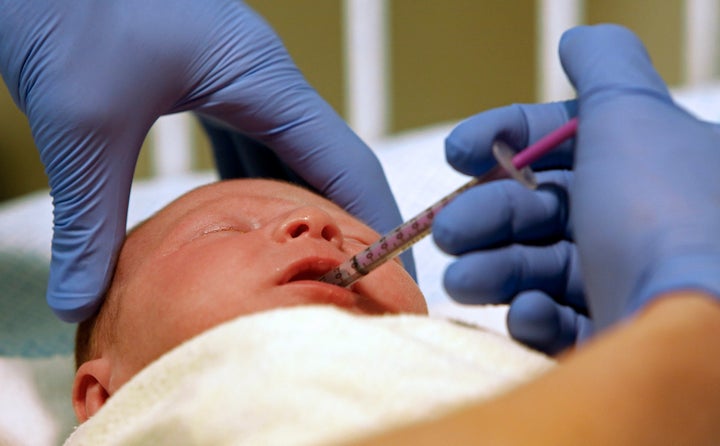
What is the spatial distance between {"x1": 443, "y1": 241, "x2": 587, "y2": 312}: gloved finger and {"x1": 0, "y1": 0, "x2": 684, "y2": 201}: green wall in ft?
4.16

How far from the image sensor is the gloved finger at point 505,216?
2.31 ft

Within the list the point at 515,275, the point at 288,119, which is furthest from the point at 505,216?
the point at 288,119

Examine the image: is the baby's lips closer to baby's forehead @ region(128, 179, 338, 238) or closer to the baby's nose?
the baby's nose

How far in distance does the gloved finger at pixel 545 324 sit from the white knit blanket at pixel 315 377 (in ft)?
0.10

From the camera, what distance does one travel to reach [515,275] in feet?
2.47

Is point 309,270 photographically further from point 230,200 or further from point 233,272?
point 230,200

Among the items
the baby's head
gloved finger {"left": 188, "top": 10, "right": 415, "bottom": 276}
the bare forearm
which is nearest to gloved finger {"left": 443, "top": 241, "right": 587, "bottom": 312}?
the baby's head

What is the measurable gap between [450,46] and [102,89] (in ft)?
4.02

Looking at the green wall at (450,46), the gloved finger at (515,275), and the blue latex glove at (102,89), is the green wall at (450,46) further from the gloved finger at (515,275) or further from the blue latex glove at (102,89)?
the gloved finger at (515,275)

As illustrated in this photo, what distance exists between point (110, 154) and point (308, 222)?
27 centimetres

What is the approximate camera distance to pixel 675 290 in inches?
19.6

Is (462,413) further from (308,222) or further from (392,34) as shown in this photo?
(392,34)

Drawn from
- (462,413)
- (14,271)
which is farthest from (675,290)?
(14,271)

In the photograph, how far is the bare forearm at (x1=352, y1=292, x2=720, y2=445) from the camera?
442 mm
